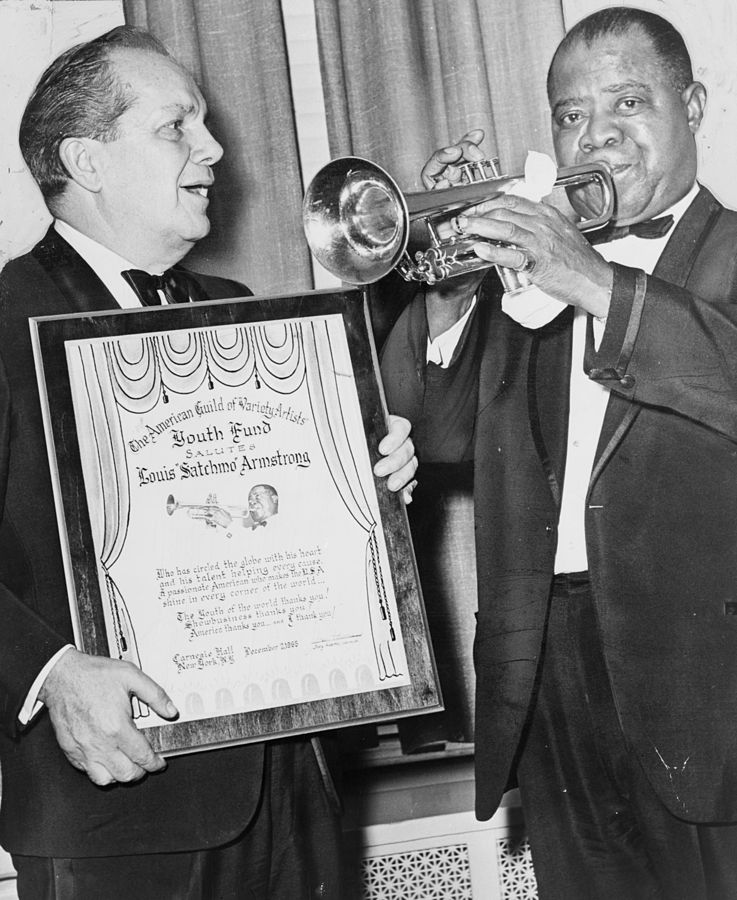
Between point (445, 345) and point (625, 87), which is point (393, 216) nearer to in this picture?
point (445, 345)

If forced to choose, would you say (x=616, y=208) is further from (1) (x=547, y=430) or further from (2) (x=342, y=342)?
(2) (x=342, y=342)

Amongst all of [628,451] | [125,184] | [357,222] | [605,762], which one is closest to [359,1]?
[357,222]

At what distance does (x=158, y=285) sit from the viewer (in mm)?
2053

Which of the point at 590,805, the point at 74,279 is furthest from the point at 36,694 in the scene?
the point at 590,805

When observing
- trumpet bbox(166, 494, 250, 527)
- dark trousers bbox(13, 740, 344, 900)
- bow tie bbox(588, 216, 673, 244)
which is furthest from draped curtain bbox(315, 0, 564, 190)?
dark trousers bbox(13, 740, 344, 900)

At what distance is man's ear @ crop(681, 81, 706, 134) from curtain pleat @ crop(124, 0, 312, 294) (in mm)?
845

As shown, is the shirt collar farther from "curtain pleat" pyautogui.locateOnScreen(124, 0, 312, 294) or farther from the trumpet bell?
the trumpet bell

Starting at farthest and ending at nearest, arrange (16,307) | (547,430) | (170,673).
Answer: (547,430)
(16,307)
(170,673)

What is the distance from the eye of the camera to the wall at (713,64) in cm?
225

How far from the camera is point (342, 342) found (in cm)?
206

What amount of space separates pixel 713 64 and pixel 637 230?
0.46 metres

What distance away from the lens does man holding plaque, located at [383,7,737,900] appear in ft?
6.78

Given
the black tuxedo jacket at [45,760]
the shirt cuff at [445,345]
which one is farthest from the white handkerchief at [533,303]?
the black tuxedo jacket at [45,760]

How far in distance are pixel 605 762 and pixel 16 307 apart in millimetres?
1487
